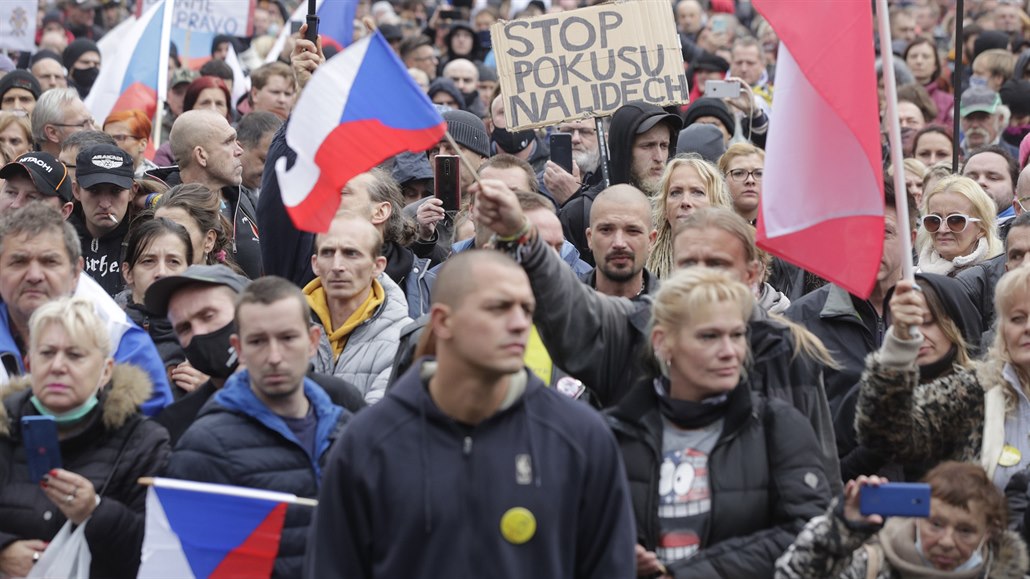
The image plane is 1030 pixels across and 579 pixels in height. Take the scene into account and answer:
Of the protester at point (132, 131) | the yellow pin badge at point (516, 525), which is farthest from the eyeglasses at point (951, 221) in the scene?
the protester at point (132, 131)

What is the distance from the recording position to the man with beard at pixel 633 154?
9.12m

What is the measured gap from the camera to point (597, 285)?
262 inches

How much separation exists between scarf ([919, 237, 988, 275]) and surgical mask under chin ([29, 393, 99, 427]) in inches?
180

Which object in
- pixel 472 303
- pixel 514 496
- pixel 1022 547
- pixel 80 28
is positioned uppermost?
pixel 80 28

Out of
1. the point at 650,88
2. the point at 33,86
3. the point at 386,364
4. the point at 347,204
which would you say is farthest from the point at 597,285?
the point at 33,86

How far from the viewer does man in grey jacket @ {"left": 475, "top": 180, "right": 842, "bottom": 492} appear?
5152 mm

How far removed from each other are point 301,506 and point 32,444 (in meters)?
0.90

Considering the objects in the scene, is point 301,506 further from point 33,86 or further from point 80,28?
point 80,28

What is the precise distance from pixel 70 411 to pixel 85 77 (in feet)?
34.7

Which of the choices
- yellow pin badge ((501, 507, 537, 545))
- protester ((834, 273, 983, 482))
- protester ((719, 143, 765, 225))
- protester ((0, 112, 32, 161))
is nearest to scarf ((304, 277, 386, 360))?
protester ((834, 273, 983, 482))

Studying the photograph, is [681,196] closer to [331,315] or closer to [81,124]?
[331,315]

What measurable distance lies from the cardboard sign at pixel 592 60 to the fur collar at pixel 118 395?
386 centimetres

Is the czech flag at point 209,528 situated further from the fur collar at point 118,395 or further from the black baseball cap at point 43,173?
the black baseball cap at point 43,173

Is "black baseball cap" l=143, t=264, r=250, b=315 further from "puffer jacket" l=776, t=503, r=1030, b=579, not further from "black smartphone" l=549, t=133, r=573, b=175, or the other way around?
"black smartphone" l=549, t=133, r=573, b=175
